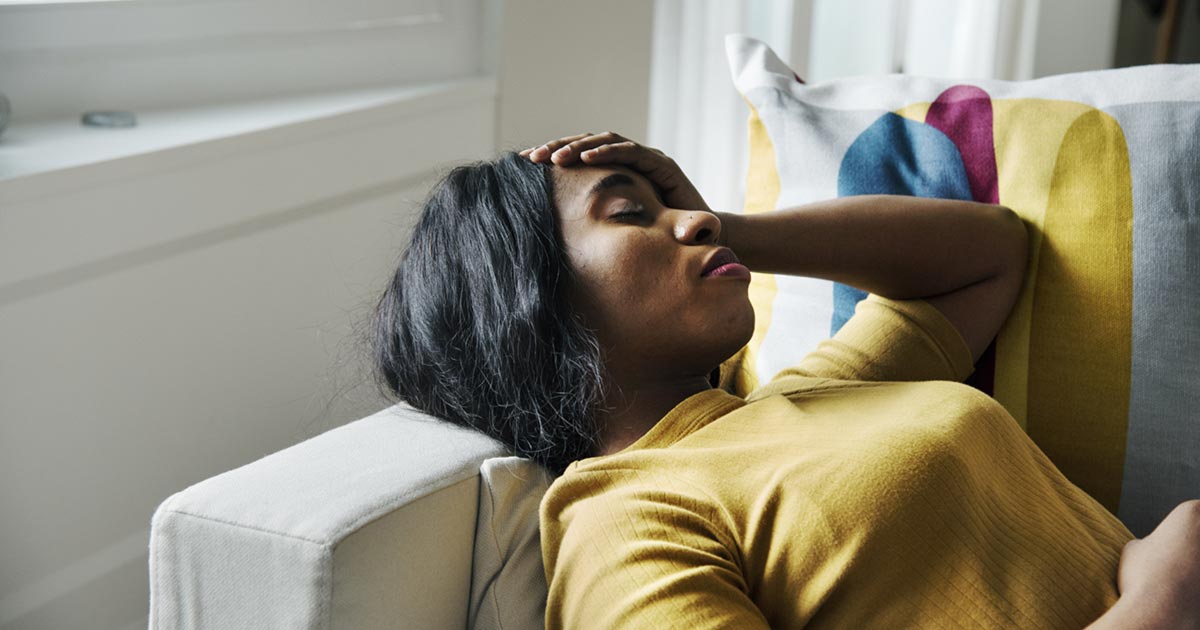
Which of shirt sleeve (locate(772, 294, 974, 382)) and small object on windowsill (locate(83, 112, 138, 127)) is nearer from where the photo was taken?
shirt sleeve (locate(772, 294, 974, 382))

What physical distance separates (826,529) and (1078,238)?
50 centimetres

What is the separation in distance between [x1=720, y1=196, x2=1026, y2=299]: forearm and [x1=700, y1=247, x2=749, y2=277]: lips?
14cm

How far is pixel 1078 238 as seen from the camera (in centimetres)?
120

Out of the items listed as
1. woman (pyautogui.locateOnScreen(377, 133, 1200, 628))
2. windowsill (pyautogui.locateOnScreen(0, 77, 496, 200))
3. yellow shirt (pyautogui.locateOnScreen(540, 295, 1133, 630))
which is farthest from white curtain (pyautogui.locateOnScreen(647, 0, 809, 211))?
yellow shirt (pyautogui.locateOnScreen(540, 295, 1133, 630))

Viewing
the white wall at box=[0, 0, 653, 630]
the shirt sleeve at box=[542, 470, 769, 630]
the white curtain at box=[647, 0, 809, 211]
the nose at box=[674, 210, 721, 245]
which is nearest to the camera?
the shirt sleeve at box=[542, 470, 769, 630]

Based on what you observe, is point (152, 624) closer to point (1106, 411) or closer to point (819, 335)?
point (819, 335)

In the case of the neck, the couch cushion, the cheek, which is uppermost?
the cheek

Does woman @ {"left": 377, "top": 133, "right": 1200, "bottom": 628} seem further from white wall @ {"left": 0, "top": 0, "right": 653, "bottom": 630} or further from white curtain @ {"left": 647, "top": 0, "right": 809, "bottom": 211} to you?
white curtain @ {"left": 647, "top": 0, "right": 809, "bottom": 211}

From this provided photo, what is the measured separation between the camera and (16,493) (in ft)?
4.18

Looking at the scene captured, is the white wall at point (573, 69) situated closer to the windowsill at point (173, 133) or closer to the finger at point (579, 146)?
the windowsill at point (173, 133)

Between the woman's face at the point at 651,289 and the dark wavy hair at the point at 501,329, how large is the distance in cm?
2

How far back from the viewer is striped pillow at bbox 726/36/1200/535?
1.16 m

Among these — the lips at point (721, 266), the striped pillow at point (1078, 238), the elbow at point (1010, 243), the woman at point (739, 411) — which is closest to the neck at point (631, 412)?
the woman at point (739, 411)

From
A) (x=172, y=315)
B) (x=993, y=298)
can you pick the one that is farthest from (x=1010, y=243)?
(x=172, y=315)
